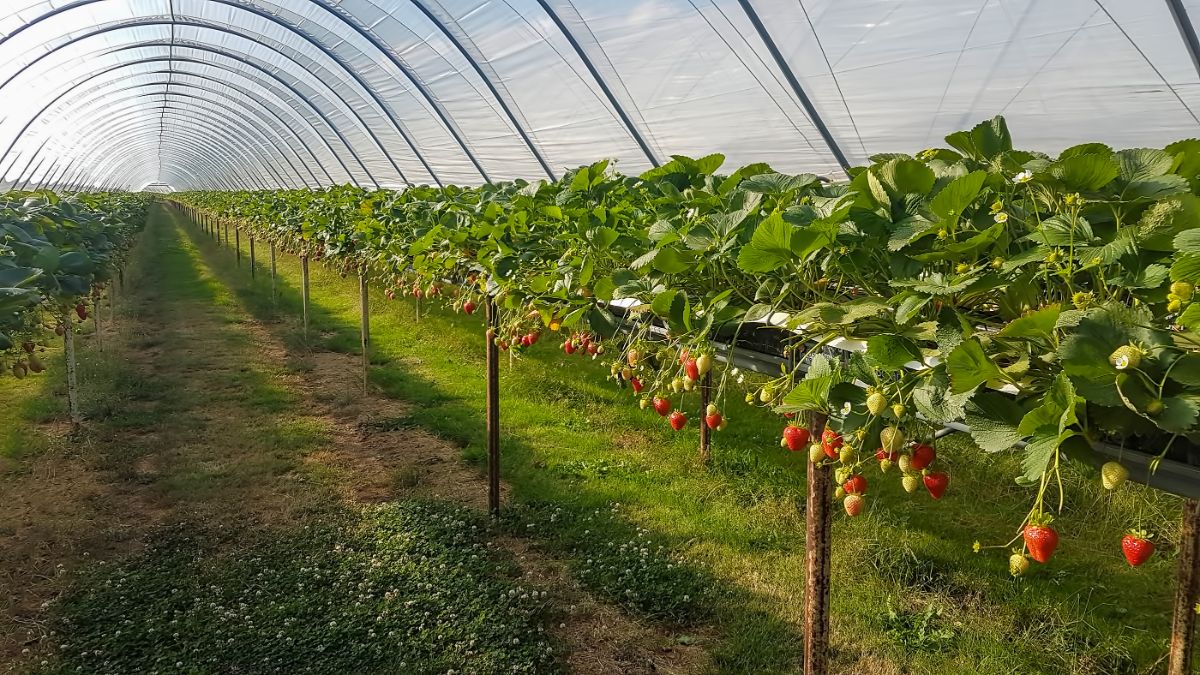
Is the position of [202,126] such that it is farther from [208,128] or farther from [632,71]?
[632,71]

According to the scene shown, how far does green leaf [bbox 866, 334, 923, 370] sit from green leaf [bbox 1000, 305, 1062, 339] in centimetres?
21

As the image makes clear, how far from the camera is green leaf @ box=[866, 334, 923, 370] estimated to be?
152 centimetres

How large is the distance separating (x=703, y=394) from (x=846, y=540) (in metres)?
1.52

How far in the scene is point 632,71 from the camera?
6.13 meters

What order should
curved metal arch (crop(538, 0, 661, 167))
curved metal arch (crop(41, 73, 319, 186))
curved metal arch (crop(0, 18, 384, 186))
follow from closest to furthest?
curved metal arch (crop(538, 0, 661, 167)) < curved metal arch (crop(0, 18, 384, 186)) < curved metal arch (crop(41, 73, 319, 186))

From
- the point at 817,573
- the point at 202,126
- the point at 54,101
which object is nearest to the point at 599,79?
the point at 817,573

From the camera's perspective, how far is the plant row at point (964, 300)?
A: 1244mm

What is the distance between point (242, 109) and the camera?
21.4 metres

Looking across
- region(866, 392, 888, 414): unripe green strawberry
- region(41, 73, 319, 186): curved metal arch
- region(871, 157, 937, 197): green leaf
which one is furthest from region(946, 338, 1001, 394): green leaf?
region(41, 73, 319, 186): curved metal arch

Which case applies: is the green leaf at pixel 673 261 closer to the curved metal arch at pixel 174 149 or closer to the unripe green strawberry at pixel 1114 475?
the unripe green strawberry at pixel 1114 475

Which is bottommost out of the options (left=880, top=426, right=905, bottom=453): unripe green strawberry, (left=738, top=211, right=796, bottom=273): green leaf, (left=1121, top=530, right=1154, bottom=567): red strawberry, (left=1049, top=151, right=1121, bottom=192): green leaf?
(left=1121, top=530, right=1154, bottom=567): red strawberry

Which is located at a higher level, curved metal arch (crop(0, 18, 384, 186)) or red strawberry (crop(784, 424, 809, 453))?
curved metal arch (crop(0, 18, 384, 186))

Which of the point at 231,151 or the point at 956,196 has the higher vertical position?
the point at 231,151

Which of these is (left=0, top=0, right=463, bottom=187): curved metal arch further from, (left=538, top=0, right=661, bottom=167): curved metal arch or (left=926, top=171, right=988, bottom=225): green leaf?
(left=926, top=171, right=988, bottom=225): green leaf
